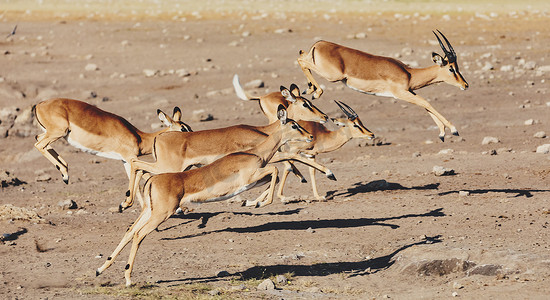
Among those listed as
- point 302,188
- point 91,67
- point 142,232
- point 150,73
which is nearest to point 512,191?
point 302,188

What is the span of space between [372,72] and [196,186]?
402 centimetres

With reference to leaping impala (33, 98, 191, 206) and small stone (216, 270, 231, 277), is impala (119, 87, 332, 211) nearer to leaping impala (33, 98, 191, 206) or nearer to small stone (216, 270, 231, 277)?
leaping impala (33, 98, 191, 206)

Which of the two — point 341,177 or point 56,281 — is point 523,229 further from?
point 56,281

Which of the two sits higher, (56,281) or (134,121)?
(56,281)

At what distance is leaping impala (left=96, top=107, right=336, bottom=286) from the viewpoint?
951cm

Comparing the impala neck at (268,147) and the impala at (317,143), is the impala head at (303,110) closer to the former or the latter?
the impala at (317,143)

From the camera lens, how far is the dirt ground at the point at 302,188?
976cm

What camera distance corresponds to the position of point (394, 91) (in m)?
13.0

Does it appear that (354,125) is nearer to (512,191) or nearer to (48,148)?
(512,191)

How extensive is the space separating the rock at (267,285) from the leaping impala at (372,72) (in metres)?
3.94

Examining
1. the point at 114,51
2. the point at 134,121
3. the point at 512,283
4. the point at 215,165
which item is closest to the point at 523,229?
the point at 512,283

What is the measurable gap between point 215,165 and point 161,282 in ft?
4.64

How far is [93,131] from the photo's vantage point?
13.2 m

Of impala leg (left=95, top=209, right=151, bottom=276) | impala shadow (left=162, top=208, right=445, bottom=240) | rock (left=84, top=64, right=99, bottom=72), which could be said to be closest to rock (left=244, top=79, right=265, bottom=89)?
rock (left=84, top=64, right=99, bottom=72)
